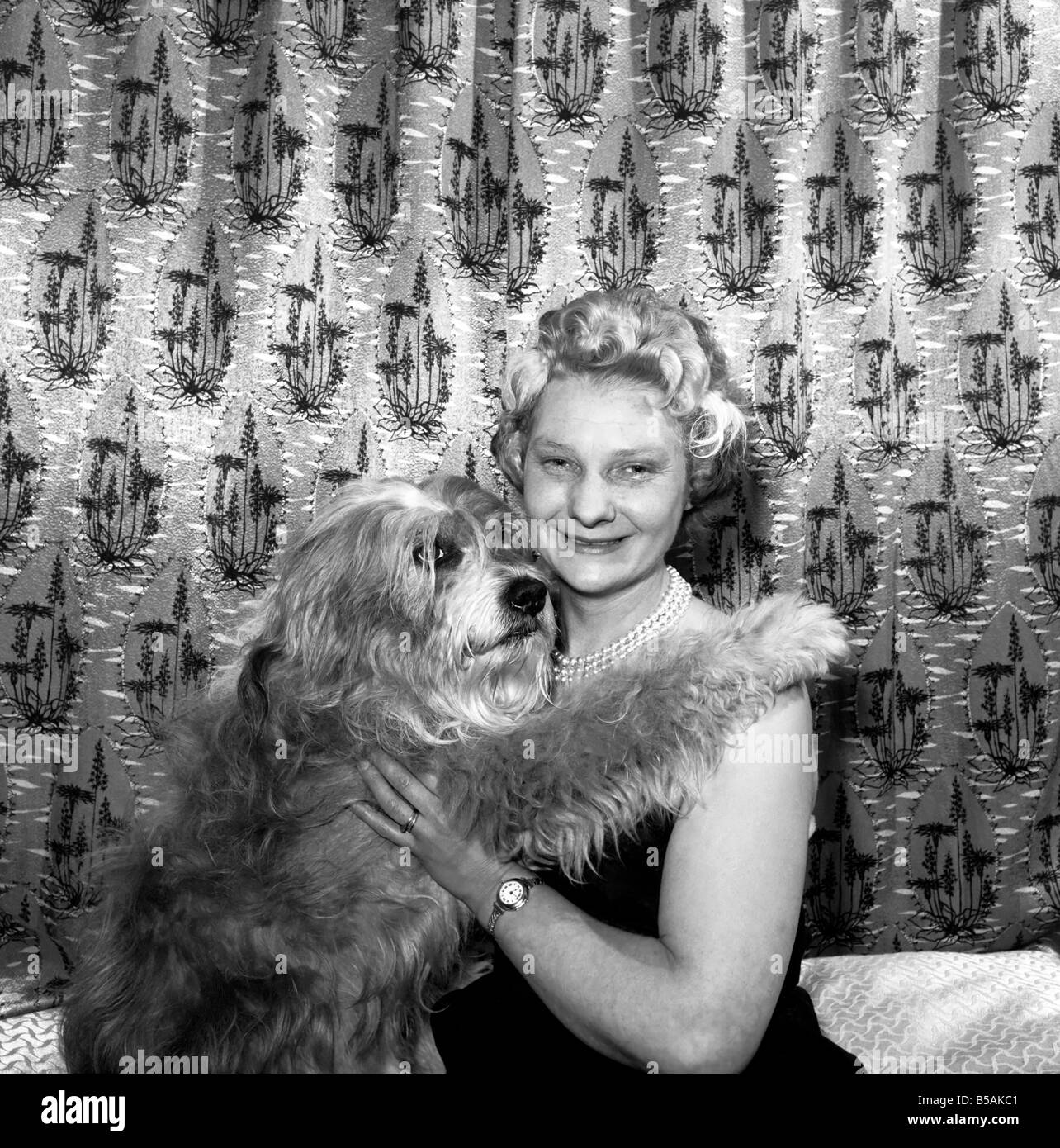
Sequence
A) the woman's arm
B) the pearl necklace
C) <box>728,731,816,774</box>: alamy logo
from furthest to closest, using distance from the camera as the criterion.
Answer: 1. the pearl necklace
2. <box>728,731,816,774</box>: alamy logo
3. the woman's arm

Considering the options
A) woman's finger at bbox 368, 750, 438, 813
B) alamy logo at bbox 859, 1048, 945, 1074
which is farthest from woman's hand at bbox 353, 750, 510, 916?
alamy logo at bbox 859, 1048, 945, 1074

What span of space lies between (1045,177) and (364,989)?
270cm

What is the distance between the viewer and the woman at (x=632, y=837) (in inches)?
64.6

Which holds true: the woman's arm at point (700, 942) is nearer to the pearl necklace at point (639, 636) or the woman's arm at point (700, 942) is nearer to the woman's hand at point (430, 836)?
the woman's hand at point (430, 836)

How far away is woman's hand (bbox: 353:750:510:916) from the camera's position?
6.00 ft

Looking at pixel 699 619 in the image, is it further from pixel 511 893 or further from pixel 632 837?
pixel 511 893

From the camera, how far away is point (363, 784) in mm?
1940

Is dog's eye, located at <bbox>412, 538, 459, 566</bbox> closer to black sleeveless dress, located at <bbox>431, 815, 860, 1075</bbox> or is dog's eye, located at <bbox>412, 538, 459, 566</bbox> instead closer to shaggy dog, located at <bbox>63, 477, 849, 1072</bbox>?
shaggy dog, located at <bbox>63, 477, 849, 1072</bbox>

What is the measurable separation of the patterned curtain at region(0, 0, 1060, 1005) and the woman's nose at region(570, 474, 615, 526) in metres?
0.99

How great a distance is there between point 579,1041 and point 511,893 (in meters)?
0.29

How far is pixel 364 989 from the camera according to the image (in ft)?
6.01
